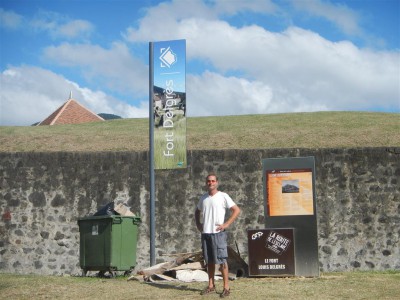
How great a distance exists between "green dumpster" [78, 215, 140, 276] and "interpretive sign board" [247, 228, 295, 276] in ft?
8.32

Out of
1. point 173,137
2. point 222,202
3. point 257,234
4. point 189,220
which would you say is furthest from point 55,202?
point 222,202

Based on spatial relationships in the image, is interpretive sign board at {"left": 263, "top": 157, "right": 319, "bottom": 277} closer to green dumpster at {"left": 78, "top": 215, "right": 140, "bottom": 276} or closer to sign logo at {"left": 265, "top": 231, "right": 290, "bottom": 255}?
sign logo at {"left": 265, "top": 231, "right": 290, "bottom": 255}

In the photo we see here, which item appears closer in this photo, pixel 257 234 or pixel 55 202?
pixel 257 234

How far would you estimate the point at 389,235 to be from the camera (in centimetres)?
1549

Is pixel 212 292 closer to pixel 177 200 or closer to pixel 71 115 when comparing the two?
pixel 177 200

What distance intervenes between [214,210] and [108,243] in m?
3.67

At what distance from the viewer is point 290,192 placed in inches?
486

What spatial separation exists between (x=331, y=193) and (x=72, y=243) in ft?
20.8

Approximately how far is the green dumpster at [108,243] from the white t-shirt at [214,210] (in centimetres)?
342

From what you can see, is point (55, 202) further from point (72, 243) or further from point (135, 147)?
point (135, 147)

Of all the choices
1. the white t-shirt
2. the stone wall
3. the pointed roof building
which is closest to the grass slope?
the stone wall

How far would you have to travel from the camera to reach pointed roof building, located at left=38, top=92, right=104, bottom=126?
34.6 metres

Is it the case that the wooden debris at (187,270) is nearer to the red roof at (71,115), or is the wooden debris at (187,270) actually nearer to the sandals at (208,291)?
the sandals at (208,291)

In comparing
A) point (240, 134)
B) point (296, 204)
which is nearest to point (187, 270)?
point (296, 204)
